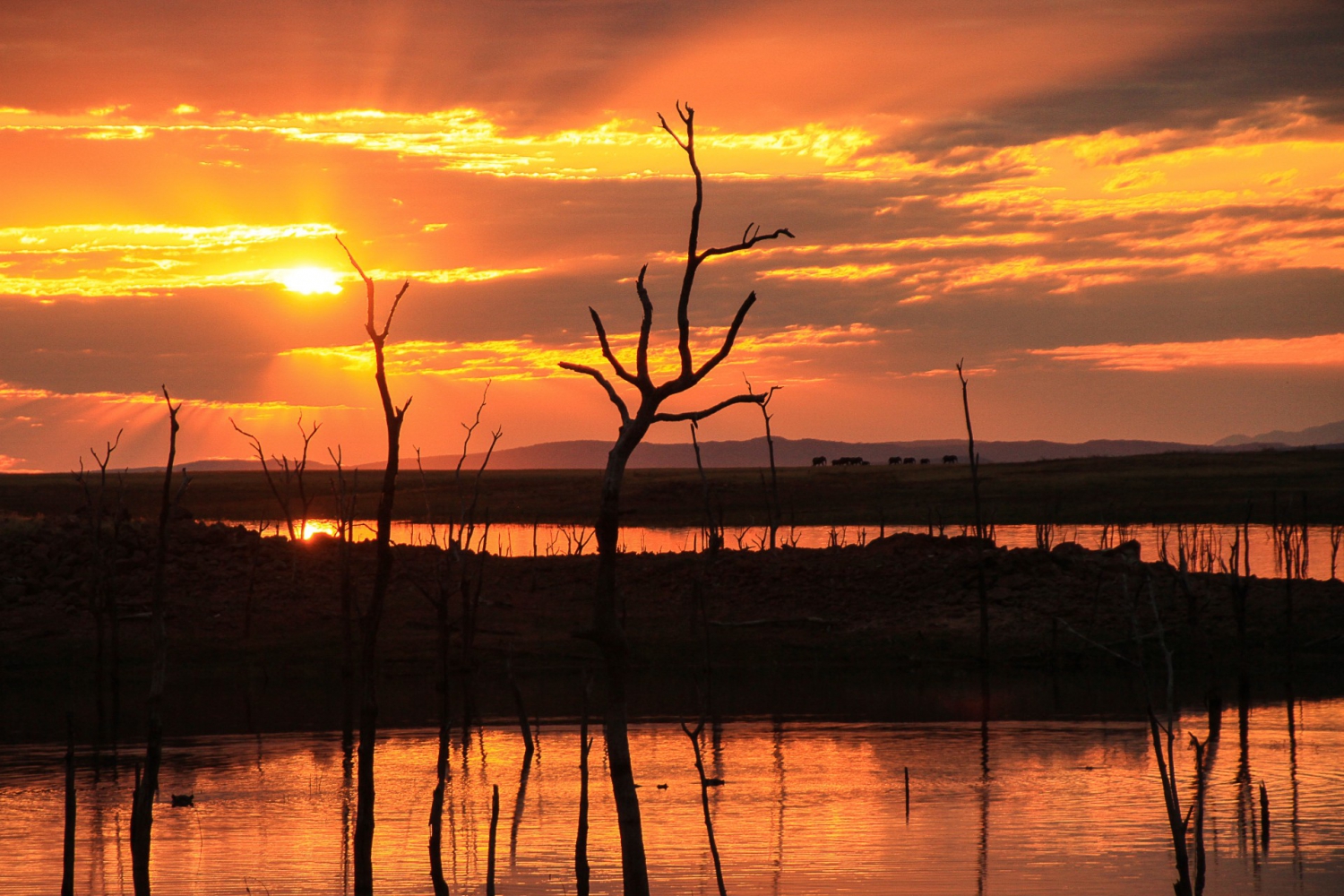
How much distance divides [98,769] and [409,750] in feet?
21.6

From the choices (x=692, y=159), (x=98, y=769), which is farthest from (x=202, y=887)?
(x=692, y=159)

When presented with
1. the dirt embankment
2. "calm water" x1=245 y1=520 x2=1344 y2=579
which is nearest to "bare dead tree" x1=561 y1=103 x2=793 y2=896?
the dirt embankment

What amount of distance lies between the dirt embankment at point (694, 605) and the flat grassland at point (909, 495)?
3183cm

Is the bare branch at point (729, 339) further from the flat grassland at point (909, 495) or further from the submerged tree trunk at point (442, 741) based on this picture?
the flat grassland at point (909, 495)

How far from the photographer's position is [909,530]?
87.8 metres

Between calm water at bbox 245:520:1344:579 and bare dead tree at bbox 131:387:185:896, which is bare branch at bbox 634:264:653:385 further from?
calm water at bbox 245:520:1344:579

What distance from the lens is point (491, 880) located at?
56.2ft

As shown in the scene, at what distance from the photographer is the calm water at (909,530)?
6500cm

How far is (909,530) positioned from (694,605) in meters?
45.1

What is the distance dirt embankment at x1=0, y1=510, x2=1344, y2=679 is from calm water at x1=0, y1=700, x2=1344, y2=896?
10.3 meters

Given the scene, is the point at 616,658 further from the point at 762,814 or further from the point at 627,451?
the point at 762,814

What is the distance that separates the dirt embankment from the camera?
45.1m

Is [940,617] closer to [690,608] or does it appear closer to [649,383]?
[690,608]

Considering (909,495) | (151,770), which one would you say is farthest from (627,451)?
(909,495)
